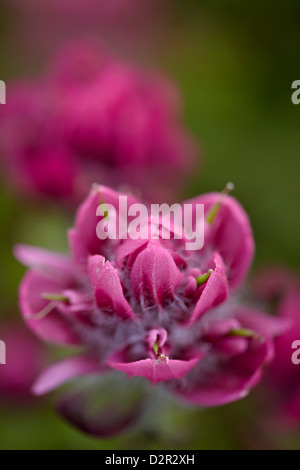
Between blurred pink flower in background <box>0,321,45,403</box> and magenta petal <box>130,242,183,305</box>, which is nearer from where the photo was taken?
magenta petal <box>130,242,183,305</box>

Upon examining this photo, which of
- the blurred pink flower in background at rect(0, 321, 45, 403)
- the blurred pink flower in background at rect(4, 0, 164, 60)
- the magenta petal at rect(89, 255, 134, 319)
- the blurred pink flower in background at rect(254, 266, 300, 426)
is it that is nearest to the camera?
the magenta petal at rect(89, 255, 134, 319)

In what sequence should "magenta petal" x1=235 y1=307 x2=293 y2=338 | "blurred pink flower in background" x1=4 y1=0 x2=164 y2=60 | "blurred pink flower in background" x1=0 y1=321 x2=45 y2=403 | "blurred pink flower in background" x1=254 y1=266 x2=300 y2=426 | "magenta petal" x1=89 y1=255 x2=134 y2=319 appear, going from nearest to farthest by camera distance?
"magenta petal" x1=89 y1=255 x2=134 y2=319, "magenta petal" x1=235 y1=307 x2=293 y2=338, "blurred pink flower in background" x1=254 y1=266 x2=300 y2=426, "blurred pink flower in background" x1=0 y1=321 x2=45 y2=403, "blurred pink flower in background" x1=4 y1=0 x2=164 y2=60

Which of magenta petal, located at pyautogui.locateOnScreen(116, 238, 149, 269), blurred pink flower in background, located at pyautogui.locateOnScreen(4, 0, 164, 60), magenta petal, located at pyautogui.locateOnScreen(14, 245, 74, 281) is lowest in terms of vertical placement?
magenta petal, located at pyautogui.locateOnScreen(116, 238, 149, 269)

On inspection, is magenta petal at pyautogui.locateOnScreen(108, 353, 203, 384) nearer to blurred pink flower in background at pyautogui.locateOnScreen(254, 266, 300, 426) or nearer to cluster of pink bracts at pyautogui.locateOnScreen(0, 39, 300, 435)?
cluster of pink bracts at pyautogui.locateOnScreen(0, 39, 300, 435)

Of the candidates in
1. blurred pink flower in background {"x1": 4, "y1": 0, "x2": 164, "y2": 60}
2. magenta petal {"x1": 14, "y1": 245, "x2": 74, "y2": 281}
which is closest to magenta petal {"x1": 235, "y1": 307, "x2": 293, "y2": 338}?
magenta petal {"x1": 14, "y1": 245, "x2": 74, "y2": 281}

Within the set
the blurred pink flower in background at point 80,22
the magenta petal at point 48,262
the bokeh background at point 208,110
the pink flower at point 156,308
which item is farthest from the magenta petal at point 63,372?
the blurred pink flower in background at point 80,22
